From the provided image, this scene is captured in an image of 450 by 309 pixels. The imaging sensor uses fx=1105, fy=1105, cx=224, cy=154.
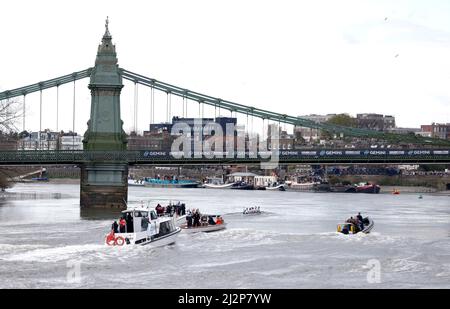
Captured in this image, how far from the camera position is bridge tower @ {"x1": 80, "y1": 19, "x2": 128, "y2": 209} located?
102625 millimetres

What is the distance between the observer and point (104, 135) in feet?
343

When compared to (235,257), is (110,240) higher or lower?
higher

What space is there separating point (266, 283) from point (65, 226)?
1287 inches

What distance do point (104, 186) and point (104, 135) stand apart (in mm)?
5003

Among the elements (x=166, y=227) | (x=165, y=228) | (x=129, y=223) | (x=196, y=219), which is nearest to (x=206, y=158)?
(x=196, y=219)

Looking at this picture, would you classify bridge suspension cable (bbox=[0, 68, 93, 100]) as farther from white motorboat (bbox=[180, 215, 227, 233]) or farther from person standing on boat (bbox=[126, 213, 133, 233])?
person standing on boat (bbox=[126, 213, 133, 233])

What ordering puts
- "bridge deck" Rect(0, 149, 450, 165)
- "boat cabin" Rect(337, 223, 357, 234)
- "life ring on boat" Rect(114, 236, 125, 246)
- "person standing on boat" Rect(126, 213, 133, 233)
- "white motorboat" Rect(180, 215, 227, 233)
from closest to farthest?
"life ring on boat" Rect(114, 236, 125, 246), "person standing on boat" Rect(126, 213, 133, 233), "boat cabin" Rect(337, 223, 357, 234), "white motorboat" Rect(180, 215, 227, 233), "bridge deck" Rect(0, 149, 450, 165)

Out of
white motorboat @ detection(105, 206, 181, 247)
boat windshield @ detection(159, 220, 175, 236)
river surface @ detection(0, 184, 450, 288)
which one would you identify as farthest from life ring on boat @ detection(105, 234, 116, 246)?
boat windshield @ detection(159, 220, 175, 236)

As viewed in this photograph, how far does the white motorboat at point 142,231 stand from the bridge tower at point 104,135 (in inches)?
1457

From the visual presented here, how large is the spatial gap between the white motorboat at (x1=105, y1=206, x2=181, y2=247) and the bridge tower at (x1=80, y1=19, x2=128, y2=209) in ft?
121

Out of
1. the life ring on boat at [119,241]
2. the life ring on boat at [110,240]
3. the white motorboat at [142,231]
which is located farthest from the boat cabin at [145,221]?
the life ring on boat at [110,240]

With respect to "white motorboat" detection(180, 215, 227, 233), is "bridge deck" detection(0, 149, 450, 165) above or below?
above

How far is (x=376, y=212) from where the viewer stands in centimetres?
10581

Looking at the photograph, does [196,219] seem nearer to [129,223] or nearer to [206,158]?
[129,223]
